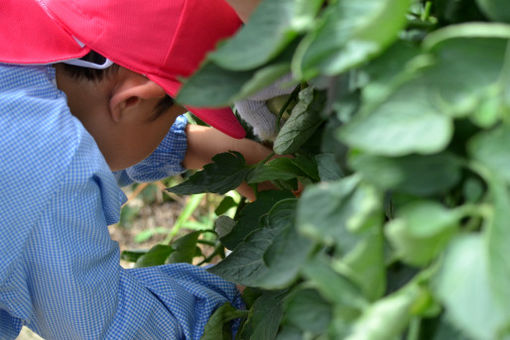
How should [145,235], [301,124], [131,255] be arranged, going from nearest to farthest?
[301,124]
[131,255]
[145,235]

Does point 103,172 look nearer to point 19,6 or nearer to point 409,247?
point 19,6

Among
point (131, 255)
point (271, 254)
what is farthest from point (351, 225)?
point (131, 255)

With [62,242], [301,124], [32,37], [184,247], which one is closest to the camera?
[301,124]

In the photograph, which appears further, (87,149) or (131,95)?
(131,95)

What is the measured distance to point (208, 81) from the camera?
383 mm

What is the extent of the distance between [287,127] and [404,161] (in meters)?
0.39

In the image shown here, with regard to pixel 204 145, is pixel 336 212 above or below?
above

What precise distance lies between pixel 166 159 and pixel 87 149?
1.58 ft

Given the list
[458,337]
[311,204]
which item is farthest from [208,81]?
[458,337]

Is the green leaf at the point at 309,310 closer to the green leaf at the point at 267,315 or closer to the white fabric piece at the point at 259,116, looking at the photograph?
the green leaf at the point at 267,315

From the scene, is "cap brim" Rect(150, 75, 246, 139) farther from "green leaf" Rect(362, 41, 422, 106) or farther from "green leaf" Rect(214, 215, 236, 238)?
"green leaf" Rect(362, 41, 422, 106)

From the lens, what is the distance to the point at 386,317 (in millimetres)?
323

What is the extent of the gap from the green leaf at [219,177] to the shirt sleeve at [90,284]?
0.37 feet

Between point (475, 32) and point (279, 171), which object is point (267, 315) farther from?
point (475, 32)
